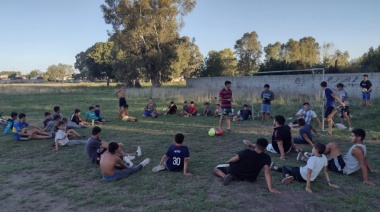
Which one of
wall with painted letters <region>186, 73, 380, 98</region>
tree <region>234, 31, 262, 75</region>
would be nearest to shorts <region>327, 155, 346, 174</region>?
wall with painted letters <region>186, 73, 380, 98</region>

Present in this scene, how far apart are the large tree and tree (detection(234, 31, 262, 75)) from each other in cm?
2081

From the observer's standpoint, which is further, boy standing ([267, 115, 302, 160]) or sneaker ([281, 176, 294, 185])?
boy standing ([267, 115, 302, 160])

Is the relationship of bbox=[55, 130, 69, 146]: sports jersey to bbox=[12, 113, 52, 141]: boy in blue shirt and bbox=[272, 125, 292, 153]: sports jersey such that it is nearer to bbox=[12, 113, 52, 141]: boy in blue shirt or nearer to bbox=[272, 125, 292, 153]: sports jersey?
bbox=[12, 113, 52, 141]: boy in blue shirt

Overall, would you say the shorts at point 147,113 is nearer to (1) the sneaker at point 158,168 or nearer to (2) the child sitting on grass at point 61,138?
(2) the child sitting on grass at point 61,138

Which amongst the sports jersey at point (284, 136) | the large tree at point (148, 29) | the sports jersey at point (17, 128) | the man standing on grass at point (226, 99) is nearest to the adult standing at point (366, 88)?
the man standing on grass at point (226, 99)

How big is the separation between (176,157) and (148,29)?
97.8ft

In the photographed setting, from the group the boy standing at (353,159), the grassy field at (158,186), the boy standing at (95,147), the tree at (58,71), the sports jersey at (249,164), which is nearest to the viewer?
the grassy field at (158,186)

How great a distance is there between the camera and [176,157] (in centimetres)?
638

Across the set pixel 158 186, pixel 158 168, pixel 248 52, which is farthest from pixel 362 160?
pixel 248 52

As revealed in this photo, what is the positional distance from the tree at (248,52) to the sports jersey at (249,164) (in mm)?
50307

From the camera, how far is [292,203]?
4879mm

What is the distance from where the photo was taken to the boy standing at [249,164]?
219 inches

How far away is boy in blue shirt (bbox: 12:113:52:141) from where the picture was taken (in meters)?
10.4

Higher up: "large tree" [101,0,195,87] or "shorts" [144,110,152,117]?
"large tree" [101,0,195,87]
